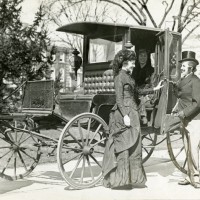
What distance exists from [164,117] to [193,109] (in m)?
0.66

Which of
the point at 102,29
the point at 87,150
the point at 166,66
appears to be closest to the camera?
the point at 87,150

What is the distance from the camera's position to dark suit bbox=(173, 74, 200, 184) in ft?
19.5

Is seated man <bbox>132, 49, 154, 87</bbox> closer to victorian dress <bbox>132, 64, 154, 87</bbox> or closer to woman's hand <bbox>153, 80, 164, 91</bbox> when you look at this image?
victorian dress <bbox>132, 64, 154, 87</bbox>

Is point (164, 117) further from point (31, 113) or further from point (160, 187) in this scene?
point (31, 113)

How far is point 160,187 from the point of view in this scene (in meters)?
5.98

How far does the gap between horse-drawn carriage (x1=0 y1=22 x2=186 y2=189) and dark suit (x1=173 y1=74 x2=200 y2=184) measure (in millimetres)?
414

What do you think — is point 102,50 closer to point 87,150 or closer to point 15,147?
point 87,150

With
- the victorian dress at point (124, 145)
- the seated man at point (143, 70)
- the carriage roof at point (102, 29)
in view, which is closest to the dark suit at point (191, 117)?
the victorian dress at point (124, 145)

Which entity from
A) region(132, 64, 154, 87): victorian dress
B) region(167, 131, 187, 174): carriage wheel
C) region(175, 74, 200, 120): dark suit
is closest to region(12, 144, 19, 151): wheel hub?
region(167, 131, 187, 174): carriage wheel

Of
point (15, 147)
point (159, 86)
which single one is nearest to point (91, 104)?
point (159, 86)

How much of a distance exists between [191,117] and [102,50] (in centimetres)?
220

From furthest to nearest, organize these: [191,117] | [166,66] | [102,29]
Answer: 1. [102,29]
2. [166,66]
3. [191,117]

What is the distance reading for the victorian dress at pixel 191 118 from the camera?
5.95m

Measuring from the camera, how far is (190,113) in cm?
595
